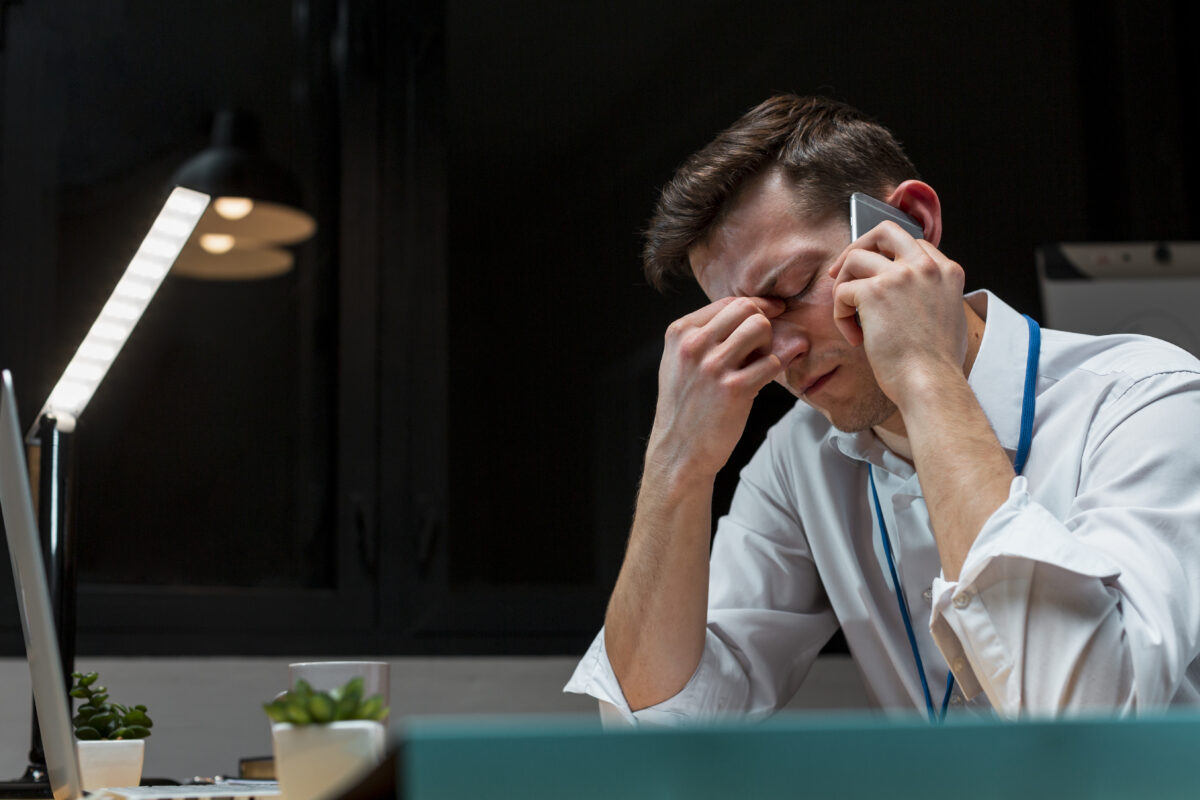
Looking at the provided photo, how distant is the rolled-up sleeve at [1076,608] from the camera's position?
2.97ft

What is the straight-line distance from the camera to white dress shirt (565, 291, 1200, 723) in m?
0.91

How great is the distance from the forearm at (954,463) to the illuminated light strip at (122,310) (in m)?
0.76

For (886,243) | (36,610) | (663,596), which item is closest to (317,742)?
(36,610)

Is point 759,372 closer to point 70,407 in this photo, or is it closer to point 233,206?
point 70,407

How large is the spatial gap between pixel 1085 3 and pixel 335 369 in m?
1.79

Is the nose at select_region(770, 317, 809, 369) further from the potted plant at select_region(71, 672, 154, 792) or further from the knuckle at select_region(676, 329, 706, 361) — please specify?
the potted plant at select_region(71, 672, 154, 792)

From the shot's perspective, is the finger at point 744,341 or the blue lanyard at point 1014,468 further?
the finger at point 744,341

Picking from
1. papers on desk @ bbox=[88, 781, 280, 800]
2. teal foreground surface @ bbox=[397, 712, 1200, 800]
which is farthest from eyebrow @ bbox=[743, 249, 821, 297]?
teal foreground surface @ bbox=[397, 712, 1200, 800]

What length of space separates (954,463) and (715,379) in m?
0.39

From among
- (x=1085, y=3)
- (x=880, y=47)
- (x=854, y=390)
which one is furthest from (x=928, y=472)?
(x=1085, y=3)

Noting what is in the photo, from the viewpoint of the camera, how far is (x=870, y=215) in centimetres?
130

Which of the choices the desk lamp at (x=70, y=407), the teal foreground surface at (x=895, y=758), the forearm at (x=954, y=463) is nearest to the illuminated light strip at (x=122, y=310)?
the desk lamp at (x=70, y=407)

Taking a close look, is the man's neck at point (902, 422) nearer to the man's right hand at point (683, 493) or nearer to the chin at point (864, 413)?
the chin at point (864, 413)

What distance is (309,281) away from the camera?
2.33 meters
